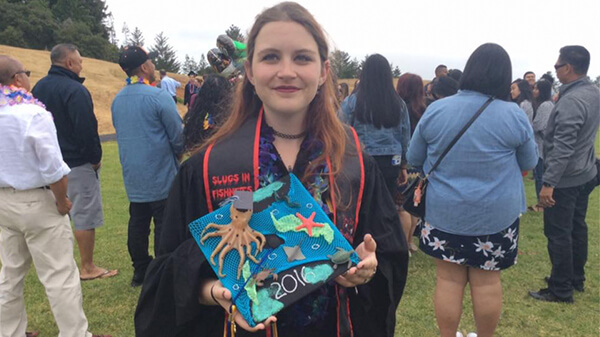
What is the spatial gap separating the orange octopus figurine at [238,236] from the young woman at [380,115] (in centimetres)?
277

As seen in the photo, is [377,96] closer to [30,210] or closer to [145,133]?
[145,133]

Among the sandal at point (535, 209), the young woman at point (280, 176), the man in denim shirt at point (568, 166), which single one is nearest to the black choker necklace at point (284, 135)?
the young woman at point (280, 176)

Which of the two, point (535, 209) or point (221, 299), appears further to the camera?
point (535, 209)

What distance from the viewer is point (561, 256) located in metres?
3.66

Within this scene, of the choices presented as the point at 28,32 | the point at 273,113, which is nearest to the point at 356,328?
the point at 273,113

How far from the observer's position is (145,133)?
3576 mm

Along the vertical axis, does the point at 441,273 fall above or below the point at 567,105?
below

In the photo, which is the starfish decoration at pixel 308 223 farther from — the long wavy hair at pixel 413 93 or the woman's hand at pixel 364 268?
the long wavy hair at pixel 413 93

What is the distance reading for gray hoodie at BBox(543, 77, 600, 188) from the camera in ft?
11.0

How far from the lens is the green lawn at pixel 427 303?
328cm

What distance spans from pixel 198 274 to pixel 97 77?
95.2ft

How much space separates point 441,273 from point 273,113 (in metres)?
2.08

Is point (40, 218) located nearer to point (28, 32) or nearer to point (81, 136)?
point (81, 136)

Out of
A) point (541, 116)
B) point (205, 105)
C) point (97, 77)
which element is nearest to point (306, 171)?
point (205, 105)
